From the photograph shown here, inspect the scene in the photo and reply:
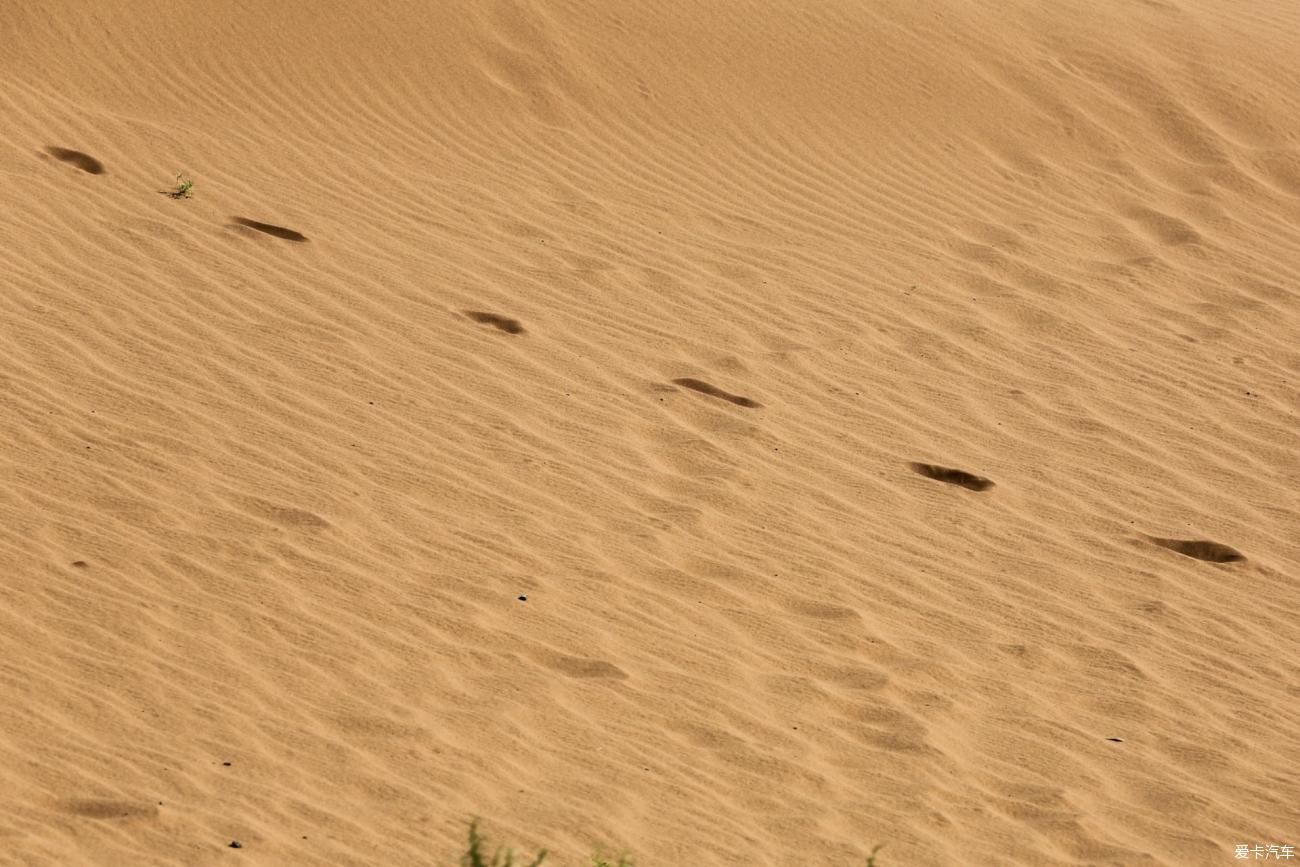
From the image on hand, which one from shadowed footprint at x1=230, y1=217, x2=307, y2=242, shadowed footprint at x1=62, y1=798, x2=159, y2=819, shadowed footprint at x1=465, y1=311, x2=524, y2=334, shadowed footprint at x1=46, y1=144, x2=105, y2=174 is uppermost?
shadowed footprint at x1=465, y1=311, x2=524, y2=334

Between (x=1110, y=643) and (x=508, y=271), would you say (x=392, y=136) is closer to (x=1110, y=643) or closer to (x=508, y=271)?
(x=508, y=271)

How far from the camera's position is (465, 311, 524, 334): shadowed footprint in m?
7.32

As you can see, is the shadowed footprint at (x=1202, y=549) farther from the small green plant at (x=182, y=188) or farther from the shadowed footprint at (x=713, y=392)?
the small green plant at (x=182, y=188)

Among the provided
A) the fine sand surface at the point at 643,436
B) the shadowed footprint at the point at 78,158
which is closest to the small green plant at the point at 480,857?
the fine sand surface at the point at 643,436

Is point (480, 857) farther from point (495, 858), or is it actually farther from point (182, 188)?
point (182, 188)

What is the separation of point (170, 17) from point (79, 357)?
13.8 feet

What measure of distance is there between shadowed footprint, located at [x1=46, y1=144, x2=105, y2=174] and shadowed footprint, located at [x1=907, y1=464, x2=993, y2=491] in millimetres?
4319

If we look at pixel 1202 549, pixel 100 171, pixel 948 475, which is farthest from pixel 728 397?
pixel 100 171

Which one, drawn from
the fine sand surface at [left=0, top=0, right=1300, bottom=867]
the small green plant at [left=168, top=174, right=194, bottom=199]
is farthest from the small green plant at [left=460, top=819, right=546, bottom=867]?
the small green plant at [left=168, top=174, right=194, bottom=199]

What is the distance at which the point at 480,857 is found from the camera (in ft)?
11.1

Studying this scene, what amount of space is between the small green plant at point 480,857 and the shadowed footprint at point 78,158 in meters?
5.33

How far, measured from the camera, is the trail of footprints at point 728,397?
6.30 meters

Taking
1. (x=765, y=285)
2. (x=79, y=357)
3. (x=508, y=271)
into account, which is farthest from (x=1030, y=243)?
(x=79, y=357)

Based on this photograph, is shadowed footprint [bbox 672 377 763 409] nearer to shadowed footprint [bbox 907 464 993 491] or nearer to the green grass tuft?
shadowed footprint [bbox 907 464 993 491]
